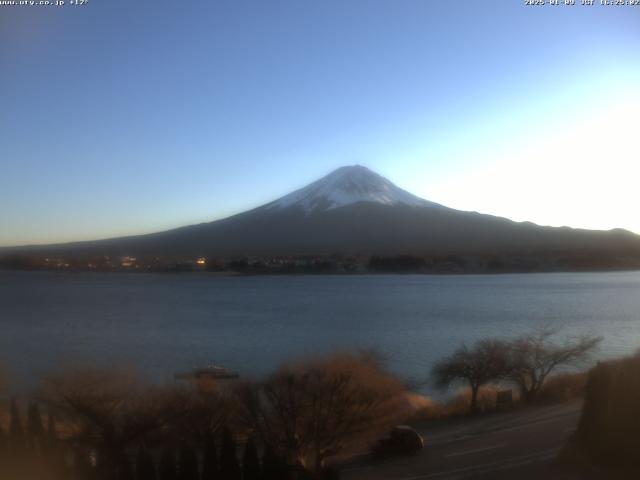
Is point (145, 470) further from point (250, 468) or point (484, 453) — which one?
point (484, 453)

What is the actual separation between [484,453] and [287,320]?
46.2 ft

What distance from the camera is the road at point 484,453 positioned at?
5.48 metres

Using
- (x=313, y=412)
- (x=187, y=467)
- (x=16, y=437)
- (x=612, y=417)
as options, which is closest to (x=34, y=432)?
(x=16, y=437)

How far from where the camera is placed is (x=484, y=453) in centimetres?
624

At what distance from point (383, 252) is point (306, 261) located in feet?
16.7

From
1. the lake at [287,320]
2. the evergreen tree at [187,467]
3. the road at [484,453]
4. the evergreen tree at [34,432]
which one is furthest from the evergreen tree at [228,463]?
the lake at [287,320]

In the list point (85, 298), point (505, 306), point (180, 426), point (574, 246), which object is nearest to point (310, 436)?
point (180, 426)

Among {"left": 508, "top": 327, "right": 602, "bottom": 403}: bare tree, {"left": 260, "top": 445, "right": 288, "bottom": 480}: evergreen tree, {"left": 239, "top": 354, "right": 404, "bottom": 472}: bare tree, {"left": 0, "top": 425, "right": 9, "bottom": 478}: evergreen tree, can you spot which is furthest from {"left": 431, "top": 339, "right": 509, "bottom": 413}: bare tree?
{"left": 0, "top": 425, "right": 9, "bottom": 478}: evergreen tree

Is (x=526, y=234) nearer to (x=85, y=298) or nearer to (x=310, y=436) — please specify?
(x=85, y=298)

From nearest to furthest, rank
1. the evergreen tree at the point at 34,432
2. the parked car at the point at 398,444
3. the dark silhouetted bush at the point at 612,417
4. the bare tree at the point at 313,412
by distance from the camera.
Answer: the evergreen tree at the point at 34,432 → the dark silhouetted bush at the point at 612,417 → the bare tree at the point at 313,412 → the parked car at the point at 398,444

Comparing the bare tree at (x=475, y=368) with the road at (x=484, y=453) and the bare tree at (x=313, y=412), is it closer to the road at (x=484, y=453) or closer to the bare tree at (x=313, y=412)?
the road at (x=484, y=453)

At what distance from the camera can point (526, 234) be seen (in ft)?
156

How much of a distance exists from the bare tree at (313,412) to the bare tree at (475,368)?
369cm

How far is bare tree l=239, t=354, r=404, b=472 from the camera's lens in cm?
568
